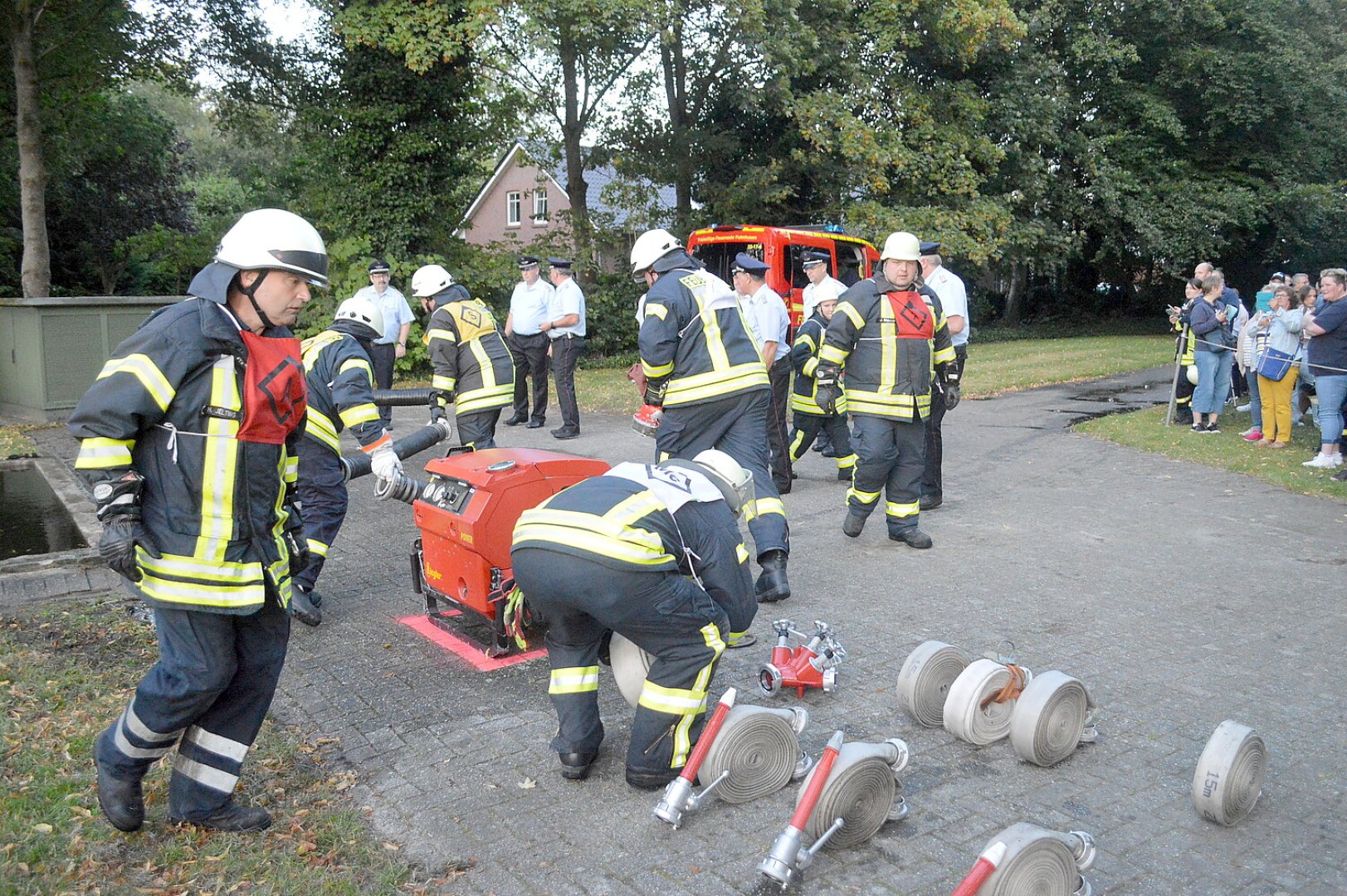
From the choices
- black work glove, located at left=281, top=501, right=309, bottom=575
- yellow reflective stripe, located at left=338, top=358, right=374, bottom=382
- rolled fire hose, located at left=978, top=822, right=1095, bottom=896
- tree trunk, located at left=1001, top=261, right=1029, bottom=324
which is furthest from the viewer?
tree trunk, located at left=1001, top=261, right=1029, bottom=324

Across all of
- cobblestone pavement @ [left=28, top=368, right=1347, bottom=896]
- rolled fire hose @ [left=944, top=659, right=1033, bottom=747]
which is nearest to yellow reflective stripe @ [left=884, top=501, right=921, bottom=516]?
cobblestone pavement @ [left=28, top=368, right=1347, bottom=896]

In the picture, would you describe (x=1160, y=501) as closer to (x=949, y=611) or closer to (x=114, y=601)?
(x=949, y=611)

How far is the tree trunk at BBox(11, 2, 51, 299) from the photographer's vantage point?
1540cm

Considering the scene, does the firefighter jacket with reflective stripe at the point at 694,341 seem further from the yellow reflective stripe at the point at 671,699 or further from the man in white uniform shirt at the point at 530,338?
the man in white uniform shirt at the point at 530,338

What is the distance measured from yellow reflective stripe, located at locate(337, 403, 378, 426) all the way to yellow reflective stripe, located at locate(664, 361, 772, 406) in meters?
1.70

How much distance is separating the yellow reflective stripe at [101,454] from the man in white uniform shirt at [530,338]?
9471 mm

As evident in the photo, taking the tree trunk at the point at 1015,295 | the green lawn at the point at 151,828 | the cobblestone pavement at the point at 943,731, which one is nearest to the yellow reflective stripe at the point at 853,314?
the cobblestone pavement at the point at 943,731

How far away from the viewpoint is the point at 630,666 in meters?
4.33

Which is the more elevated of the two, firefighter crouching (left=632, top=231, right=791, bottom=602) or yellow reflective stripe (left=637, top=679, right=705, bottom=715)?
firefighter crouching (left=632, top=231, right=791, bottom=602)

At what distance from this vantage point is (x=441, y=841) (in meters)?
3.69

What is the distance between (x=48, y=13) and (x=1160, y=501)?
17.2 meters

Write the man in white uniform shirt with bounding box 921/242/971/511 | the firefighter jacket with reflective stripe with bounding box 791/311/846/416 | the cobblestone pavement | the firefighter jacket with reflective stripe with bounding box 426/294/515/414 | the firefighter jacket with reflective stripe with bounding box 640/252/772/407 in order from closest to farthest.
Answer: the cobblestone pavement → the firefighter jacket with reflective stripe with bounding box 640/252/772/407 → the firefighter jacket with reflective stripe with bounding box 426/294/515/414 → the man in white uniform shirt with bounding box 921/242/971/511 → the firefighter jacket with reflective stripe with bounding box 791/311/846/416

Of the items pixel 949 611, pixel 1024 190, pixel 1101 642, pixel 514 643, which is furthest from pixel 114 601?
pixel 1024 190

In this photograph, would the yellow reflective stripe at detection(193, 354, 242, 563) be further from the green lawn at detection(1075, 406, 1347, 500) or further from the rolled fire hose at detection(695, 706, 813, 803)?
the green lawn at detection(1075, 406, 1347, 500)
